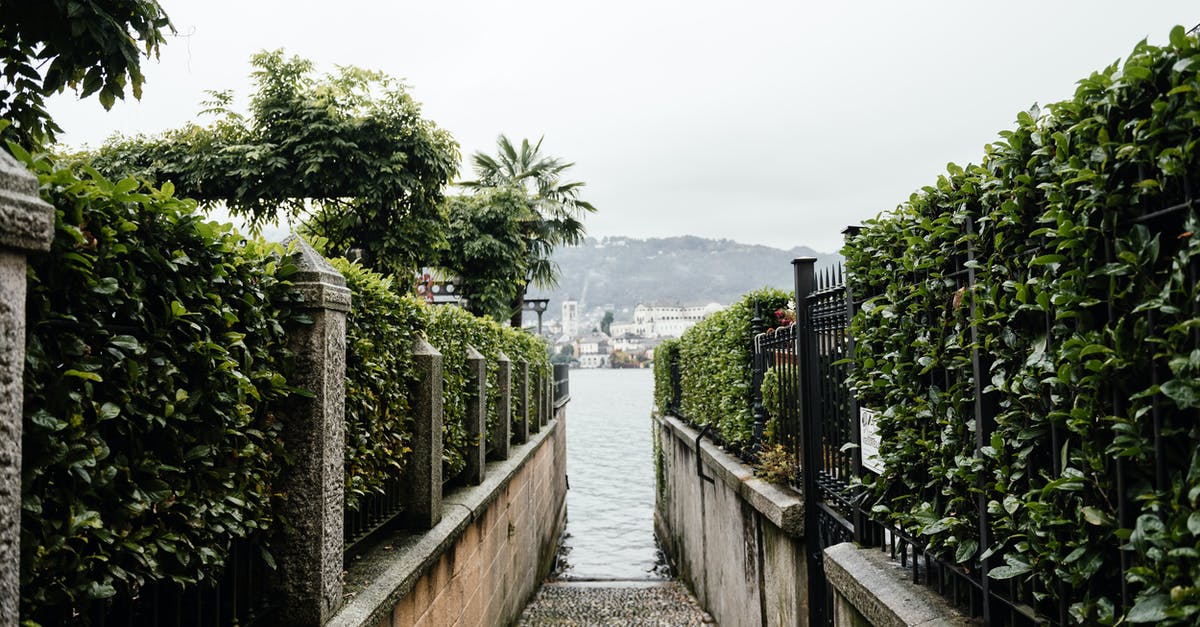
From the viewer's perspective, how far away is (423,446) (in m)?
5.17

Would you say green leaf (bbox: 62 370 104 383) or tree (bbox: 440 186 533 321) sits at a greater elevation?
tree (bbox: 440 186 533 321)

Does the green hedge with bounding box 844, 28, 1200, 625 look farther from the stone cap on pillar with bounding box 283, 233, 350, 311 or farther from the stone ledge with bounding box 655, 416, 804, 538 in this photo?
the stone cap on pillar with bounding box 283, 233, 350, 311

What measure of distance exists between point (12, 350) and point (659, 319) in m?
184

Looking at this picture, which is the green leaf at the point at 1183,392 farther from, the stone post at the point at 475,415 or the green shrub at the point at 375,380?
the stone post at the point at 475,415

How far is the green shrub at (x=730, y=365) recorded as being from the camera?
7.48 metres

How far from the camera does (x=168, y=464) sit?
7.97 ft

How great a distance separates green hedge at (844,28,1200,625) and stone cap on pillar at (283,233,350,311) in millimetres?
2659

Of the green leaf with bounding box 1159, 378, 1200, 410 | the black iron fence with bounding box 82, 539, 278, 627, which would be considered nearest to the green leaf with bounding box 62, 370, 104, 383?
the black iron fence with bounding box 82, 539, 278, 627

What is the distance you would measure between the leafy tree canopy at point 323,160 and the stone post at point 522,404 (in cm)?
692

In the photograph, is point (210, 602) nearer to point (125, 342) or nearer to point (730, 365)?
point (125, 342)

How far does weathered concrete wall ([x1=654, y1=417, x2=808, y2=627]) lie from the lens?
528 centimetres

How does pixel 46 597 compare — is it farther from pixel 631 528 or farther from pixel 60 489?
pixel 631 528

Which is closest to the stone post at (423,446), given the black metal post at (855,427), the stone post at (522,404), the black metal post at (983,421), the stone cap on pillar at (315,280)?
the stone cap on pillar at (315,280)

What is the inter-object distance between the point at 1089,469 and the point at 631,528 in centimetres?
1750
